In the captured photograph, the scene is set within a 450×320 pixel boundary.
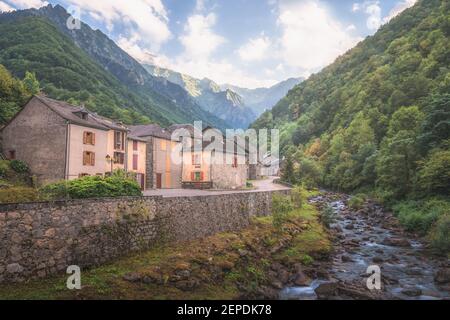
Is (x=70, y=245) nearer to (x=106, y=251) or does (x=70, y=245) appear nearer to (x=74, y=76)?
(x=106, y=251)

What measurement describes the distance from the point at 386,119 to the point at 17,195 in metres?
82.1

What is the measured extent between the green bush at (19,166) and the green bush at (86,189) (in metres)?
15.3

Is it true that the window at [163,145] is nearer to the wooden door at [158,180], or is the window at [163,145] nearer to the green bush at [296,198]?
the wooden door at [158,180]

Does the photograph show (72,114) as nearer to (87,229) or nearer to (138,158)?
(138,158)

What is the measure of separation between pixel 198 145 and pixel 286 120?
140546mm

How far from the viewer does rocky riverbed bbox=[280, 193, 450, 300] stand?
19.9 metres

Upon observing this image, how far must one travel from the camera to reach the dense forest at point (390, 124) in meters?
38.9

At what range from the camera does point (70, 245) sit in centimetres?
1714

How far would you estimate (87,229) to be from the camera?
18.0 meters

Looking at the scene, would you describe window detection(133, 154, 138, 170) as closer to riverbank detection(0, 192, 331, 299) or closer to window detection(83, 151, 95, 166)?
window detection(83, 151, 95, 166)

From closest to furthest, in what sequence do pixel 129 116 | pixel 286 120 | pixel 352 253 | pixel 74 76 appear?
1. pixel 352 253
2. pixel 129 116
3. pixel 74 76
4. pixel 286 120

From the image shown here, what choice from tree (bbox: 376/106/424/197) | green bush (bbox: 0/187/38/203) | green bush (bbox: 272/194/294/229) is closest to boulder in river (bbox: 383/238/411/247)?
green bush (bbox: 272/194/294/229)

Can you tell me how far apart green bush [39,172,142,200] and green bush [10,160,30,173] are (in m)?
15.3
